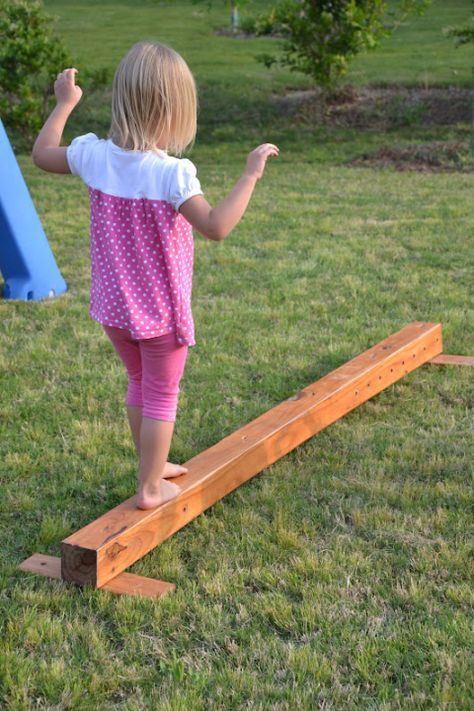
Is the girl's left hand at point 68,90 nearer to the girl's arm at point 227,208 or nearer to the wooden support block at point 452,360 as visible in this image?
the girl's arm at point 227,208

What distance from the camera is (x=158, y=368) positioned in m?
3.51

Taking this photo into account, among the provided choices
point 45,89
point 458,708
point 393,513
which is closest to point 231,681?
point 458,708

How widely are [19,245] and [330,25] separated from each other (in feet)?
30.2

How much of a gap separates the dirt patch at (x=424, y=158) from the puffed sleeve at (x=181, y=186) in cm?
937

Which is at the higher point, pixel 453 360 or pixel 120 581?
pixel 120 581

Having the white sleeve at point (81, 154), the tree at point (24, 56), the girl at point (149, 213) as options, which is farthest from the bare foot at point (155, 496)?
the tree at point (24, 56)

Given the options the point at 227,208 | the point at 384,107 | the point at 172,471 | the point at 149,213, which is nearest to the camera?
the point at 227,208

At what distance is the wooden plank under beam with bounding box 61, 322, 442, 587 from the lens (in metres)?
3.29

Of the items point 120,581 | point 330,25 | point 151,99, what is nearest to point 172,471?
point 120,581

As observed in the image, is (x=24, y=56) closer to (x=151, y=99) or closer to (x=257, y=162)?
(x=151, y=99)

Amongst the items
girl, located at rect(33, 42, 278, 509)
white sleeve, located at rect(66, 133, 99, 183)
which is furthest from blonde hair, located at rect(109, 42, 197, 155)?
white sleeve, located at rect(66, 133, 99, 183)

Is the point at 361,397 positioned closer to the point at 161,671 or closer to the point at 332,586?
the point at 332,586

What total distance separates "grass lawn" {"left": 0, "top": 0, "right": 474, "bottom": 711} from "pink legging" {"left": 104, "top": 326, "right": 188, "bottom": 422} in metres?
0.49

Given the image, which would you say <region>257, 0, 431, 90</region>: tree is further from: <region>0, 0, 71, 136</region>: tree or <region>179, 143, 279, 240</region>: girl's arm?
<region>179, 143, 279, 240</region>: girl's arm
